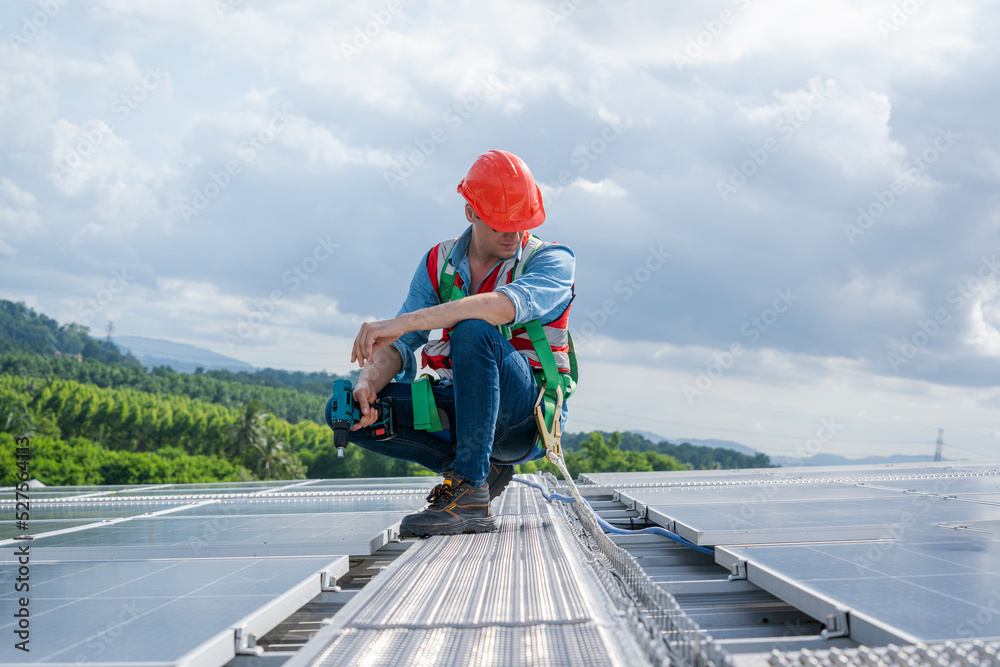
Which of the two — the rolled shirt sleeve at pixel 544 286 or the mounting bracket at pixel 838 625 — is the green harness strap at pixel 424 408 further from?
the mounting bracket at pixel 838 625

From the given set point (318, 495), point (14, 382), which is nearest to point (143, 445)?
point (14, 382)

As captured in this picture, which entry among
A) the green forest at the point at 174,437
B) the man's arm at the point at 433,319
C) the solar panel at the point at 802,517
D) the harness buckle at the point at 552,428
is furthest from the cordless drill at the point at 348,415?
the green forest at the point at 174,437

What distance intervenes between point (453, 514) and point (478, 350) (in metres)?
0.58

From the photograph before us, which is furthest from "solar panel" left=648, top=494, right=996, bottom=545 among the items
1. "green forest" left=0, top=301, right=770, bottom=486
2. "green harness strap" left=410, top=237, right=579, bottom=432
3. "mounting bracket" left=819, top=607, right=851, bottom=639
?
"green forest" left=0, top=301, right=770, bottom=486

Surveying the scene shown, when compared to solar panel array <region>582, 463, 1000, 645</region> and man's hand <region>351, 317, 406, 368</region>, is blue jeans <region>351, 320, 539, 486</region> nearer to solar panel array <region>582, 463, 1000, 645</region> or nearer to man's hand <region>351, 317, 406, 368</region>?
man's hand <region>351, 317, 406, 368</region>

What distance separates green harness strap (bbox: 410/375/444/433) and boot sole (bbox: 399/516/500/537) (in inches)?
16.5

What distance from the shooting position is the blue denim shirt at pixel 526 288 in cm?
250

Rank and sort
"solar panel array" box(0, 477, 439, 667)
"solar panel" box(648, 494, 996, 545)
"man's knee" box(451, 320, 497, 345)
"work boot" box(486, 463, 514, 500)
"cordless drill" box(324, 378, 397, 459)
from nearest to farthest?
"solar panel array" box(0, 477, 439, 667) → "solar panel" box(648, 494, 996, 545) → "man's knee" box(451, 320, 497, 345) → "cordless drill" box(324, 378, 397, 459) → "work boot" box(486, 463, 514, 500)

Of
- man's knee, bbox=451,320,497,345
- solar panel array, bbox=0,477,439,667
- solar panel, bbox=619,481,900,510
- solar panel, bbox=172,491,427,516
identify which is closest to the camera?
solar panel array, bbox=0,477,439,667

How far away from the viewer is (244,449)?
73.0 m

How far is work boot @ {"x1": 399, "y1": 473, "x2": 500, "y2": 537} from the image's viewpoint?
8.01 ft

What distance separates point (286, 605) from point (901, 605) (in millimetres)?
1233

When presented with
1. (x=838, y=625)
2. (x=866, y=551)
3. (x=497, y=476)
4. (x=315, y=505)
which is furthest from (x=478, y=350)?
(x=315, y=505)

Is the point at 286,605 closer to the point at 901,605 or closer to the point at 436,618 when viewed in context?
the point at 436,618
